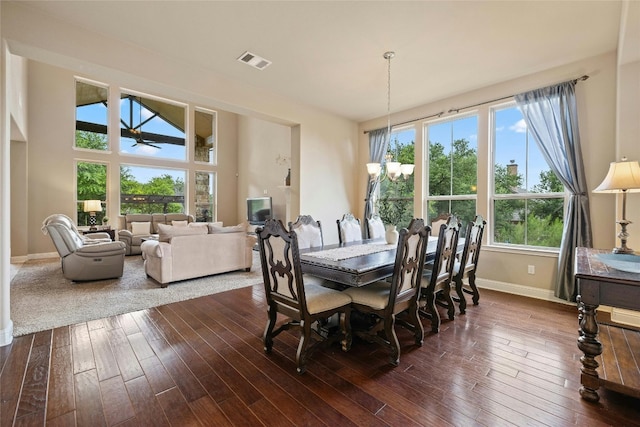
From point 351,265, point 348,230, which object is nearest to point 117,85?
point 348,230

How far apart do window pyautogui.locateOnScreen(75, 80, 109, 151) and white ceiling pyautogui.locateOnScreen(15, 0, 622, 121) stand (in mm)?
5602

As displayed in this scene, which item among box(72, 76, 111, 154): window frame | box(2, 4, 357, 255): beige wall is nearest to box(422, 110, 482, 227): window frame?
box(2, 4, 357, 255): beige wall

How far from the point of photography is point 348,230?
12.4 feet

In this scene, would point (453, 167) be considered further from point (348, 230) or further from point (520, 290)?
point (348, 230)

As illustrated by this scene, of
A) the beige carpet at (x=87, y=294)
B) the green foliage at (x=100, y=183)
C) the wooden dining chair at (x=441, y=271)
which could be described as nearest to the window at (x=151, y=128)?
the green foliage at (x=100, y=183)

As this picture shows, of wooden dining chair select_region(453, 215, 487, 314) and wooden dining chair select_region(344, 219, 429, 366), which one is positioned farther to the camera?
wooden dining chair select_region(453, 215, 487, 314)

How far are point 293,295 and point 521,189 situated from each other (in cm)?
377

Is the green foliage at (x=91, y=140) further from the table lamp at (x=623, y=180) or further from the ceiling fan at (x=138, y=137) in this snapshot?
the table lamp at (x=623, y=180)

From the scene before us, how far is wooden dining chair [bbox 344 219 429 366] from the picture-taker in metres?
2.14

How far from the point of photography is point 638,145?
9.60 feet

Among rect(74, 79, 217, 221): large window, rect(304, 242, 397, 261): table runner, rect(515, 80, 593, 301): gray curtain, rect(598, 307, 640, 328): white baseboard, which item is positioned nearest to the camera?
rect(304, 242, 397, 261): table runner

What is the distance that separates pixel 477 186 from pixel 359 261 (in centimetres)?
301

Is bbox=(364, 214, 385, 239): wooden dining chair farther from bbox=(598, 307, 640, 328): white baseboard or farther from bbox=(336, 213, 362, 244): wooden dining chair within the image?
bbox=(598, 307, 640, 328): white baseboard

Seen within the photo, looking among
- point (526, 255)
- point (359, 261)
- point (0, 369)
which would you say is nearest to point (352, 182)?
point (526, 255)
